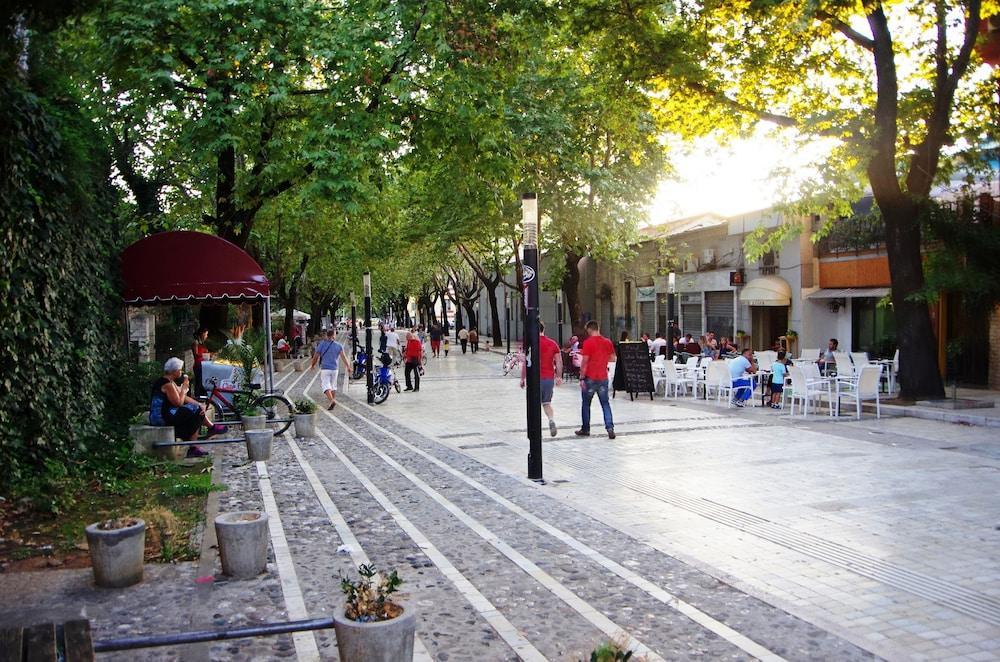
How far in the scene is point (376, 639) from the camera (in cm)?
405

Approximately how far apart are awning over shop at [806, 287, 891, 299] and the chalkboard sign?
8.27 m

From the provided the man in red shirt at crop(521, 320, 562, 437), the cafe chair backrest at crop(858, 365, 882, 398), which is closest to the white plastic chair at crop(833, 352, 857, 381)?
the cafe chair backrest at crop(858, 365, 882, 398)

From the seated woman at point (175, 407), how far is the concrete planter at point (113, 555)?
5708mm

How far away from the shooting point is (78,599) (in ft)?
18.8

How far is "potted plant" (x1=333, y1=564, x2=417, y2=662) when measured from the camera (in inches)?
160

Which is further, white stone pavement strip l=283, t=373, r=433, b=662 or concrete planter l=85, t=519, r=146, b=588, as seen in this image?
concrete planter l=85, t=519, r=146, b=588

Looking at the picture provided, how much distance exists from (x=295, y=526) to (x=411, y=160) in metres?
9.07

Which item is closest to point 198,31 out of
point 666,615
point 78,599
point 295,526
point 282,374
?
point 295,526

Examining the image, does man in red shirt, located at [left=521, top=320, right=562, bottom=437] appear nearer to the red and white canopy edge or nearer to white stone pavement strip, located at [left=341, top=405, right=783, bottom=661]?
white stone pavement strip, located at [left=341, top=405, right=783, bottom=661]

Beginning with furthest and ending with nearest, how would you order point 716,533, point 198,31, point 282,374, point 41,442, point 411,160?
point 282,374 → point 411,160 → point 198,31 → point 41,442 → point 716,533

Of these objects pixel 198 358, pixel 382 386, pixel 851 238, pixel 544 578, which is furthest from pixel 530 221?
pixel 851 238

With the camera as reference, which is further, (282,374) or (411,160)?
(282,374)

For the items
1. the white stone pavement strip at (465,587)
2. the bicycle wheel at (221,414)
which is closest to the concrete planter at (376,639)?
the white stone pavement strip at (465,587)

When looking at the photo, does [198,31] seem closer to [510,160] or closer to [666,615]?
[510,160]
